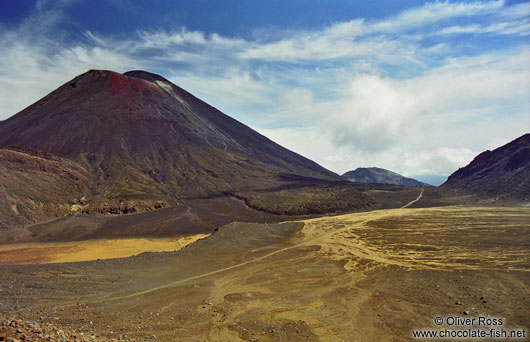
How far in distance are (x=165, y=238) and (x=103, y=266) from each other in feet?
42.4

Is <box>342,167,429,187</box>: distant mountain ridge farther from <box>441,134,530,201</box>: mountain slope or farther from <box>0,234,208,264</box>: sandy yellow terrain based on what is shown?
<box>0,234,208,264</box>: sandy yellow terrain

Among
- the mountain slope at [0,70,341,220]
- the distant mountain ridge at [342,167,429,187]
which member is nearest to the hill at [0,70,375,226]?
the mountain slope at [0,70,341,220]

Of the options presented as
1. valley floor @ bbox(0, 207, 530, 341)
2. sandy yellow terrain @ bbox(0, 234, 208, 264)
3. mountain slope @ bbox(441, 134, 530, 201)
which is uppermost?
mountain slope @ bbox(441, 134, 530, 201)

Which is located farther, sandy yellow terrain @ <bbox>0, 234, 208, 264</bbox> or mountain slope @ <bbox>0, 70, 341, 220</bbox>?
mountain slope @ <bbox>0, 70, 341, 220</bbox>

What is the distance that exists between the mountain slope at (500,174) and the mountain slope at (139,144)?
116 feet

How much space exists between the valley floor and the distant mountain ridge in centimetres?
12639

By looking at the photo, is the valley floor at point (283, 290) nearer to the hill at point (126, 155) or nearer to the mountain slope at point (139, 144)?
the hill at point (126, 155)

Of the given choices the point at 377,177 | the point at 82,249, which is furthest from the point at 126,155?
the point at 377,177

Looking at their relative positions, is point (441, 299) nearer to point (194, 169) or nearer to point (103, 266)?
point (103, 266)

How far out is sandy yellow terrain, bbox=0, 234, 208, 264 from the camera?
76.0 ft

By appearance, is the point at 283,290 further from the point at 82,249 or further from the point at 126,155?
the point at 126,155

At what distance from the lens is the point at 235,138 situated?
269ft

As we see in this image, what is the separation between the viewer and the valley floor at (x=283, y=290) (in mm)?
10438

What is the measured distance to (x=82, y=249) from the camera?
26.3m
